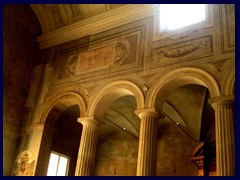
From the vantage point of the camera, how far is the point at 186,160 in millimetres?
13633

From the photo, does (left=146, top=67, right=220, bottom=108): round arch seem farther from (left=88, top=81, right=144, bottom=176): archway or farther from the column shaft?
(left=88, top=81, right=144, bottom=176): archway

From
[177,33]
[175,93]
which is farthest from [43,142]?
[177,33]

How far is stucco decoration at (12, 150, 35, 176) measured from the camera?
35.8 feet

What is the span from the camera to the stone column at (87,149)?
9.80 m

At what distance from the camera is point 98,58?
11578 mm

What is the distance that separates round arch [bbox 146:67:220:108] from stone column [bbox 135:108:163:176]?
303 mm

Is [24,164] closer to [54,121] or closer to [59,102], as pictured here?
[54,121]

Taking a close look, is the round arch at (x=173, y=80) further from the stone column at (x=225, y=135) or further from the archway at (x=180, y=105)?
the stone column at (x=225, y=135)

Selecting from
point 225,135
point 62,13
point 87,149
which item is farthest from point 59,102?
point 225,135

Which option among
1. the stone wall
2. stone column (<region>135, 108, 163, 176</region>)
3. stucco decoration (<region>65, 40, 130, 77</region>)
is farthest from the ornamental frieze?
the stone wall

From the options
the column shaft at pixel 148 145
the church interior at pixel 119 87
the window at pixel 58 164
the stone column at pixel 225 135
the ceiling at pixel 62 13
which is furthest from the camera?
the window at pixel 58 164

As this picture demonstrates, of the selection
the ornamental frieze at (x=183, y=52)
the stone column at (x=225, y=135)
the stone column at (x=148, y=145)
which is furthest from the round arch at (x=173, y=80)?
the stone column at (x=225, y=135)

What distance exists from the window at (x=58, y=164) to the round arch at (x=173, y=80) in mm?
5720

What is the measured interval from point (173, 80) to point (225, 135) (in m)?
2.24
